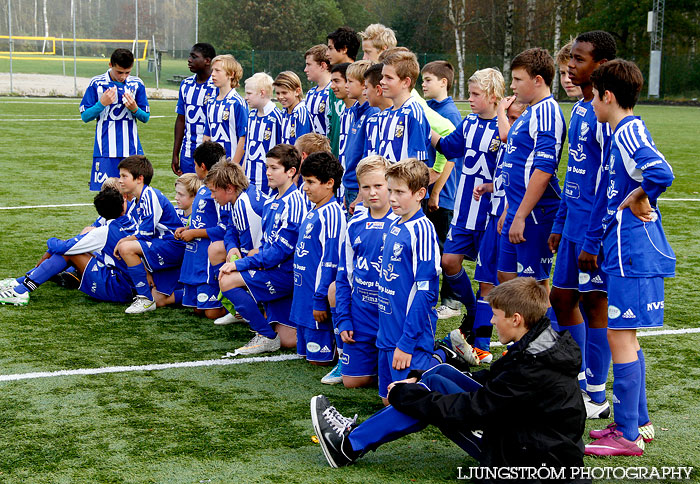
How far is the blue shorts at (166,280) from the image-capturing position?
687 cm

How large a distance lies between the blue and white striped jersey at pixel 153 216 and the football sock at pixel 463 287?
96.0 inches

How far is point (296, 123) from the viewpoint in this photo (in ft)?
25.3

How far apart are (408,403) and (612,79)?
72.4 inches

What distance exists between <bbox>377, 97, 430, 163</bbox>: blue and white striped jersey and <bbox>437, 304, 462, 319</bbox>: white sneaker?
142 cm

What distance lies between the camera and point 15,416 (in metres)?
4.48

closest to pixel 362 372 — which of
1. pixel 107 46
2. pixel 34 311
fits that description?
pixel 34 311

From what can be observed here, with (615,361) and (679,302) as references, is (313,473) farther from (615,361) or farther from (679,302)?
(679,302)

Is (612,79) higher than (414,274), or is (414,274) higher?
(612,79)

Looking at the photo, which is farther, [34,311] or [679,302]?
[679,302]

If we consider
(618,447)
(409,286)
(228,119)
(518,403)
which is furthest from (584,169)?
(228,119)

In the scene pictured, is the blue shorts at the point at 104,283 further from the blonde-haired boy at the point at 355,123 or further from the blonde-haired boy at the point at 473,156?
the blonde-haired boy at the point at 473,156

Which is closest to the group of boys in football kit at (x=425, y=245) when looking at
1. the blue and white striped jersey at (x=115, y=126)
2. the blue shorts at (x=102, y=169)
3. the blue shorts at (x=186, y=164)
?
the blue and white striped jersey at (x=115, y=126)

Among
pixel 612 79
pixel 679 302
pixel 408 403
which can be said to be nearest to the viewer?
pixel 408 403

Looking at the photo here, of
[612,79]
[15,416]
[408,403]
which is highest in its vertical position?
[612,79]
